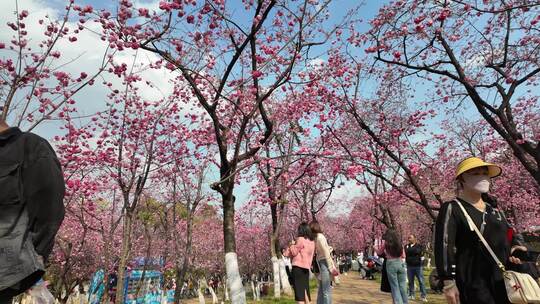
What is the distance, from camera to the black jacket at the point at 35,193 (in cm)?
215

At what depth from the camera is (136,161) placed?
40.0ft

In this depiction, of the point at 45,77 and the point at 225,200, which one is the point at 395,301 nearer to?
the point at 225,200

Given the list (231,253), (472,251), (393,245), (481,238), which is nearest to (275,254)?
(231,253)

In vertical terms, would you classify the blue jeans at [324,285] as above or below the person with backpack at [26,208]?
below

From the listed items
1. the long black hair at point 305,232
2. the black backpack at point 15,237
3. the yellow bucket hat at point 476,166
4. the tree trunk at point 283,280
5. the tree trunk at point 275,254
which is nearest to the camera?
the black backpack at point 15,237

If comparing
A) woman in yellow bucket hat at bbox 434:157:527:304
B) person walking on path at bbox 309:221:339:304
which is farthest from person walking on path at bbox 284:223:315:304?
woman in yellow bucket hat at bbox 434:157:527:304

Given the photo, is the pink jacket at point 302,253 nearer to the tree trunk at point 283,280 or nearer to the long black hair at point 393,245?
the long black hair at point 393,245

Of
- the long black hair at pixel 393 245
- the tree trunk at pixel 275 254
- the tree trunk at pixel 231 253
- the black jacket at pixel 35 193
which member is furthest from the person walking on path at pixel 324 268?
the tree trunk at pixel 275 254

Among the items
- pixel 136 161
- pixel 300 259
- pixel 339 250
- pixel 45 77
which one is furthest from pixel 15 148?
pixel 339 250

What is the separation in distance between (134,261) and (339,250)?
3670cm

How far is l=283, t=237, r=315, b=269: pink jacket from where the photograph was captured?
7193 millimetres

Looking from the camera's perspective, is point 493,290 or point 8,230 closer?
point 8,230

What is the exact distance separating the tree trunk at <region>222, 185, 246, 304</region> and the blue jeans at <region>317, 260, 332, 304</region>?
146 centimetres

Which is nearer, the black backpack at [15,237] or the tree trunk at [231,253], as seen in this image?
the black backpack at [15,237]
